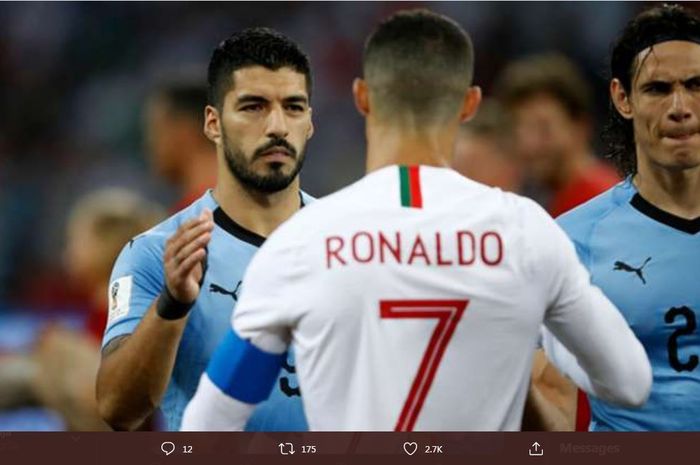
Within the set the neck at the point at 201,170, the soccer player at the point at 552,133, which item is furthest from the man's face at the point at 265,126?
the soccer player at the point at 552,133

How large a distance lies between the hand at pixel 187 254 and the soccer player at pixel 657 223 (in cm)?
128

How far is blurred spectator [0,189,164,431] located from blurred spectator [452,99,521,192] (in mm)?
1555

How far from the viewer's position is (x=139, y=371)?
4129mm

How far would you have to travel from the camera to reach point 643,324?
430 cm

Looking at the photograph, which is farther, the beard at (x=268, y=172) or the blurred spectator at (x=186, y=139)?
the blurred spectator at (x=186, y=139)

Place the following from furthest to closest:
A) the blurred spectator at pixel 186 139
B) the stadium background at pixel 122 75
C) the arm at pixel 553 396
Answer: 1. the stadium background at pixel 122 75
2. the blurred spectator at pixel 186 139
3. the arm at pixel 553 396

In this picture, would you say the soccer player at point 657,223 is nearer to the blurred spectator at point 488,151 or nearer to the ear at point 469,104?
the ear at point 469,104

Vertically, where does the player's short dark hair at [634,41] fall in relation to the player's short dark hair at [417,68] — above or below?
above

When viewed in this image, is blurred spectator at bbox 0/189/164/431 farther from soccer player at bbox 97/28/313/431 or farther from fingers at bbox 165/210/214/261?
fingers at bbox 165/210/214/261

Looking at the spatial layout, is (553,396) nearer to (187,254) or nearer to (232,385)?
(187,254)

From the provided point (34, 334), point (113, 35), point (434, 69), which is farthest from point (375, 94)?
point (113, 35)

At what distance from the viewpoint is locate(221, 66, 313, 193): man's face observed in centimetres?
442

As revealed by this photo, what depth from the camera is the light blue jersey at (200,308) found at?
4.27m
